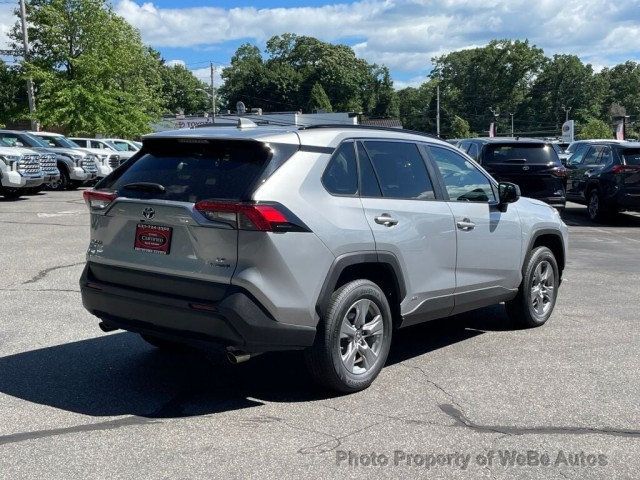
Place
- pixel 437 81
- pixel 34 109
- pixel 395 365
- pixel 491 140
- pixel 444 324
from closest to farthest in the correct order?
pixel 395 365, pixel 444 324, pixel 491 140, pixel 34 109, pixel 437 81

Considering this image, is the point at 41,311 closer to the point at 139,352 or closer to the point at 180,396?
the point at 139,352

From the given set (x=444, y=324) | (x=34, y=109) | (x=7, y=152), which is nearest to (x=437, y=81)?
(x=34, y=109)

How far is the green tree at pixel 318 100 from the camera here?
337 ft

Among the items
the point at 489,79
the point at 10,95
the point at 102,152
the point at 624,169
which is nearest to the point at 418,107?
the point at 489,79

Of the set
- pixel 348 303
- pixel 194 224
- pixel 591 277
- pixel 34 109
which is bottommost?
pixel 591 277

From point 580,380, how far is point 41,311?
4994 millimetres

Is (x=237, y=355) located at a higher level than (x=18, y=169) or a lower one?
lower

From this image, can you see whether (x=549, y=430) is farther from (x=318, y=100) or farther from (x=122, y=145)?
(x=318, y=100)

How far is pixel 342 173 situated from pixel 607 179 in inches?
501

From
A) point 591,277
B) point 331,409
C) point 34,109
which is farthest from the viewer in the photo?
point 34,109

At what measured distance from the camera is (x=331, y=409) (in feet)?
15.0

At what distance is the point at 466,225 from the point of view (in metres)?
5.74

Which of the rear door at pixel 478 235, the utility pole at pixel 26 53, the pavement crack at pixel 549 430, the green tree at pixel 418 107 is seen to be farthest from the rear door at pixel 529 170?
the green tree at pixel 418 107

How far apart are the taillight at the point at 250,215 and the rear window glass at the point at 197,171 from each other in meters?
0.10
